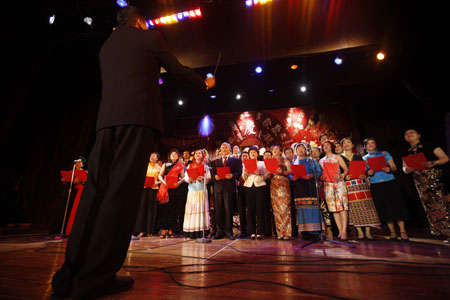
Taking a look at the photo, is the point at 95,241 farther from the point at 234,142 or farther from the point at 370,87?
the point at 370,87

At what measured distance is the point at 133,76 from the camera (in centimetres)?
113

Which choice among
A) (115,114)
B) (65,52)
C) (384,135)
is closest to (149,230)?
(115,114)

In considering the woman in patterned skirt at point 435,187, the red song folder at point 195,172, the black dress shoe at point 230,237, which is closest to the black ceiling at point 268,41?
the woman in patterned skirt at point 435,187

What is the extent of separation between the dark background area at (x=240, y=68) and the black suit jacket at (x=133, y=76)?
4055 millimetres

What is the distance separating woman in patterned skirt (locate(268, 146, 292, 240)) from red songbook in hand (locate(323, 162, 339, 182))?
0.57 metres

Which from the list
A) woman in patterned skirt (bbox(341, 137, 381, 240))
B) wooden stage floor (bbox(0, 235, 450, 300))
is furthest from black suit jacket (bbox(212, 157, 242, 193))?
wooden stage floor (bbox(0, 235, 450, 300))

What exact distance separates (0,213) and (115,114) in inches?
263

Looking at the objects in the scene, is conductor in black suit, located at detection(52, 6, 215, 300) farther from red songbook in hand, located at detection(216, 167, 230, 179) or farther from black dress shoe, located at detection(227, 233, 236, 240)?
black dress shoe, located at detection(227, 233, 236, 240)

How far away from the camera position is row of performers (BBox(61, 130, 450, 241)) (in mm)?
3107

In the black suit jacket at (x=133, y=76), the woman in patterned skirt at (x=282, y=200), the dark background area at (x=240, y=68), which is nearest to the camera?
the black suit jacket at (x=133, y=76)

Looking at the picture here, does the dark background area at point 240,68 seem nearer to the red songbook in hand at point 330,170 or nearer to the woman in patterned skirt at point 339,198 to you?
the woman in patterned skirt at point 339,198

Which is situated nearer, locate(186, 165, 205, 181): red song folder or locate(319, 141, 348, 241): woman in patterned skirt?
locate(319, 141, 348, 241): woman in patterned skirt

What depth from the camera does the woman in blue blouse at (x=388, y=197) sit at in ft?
10.4

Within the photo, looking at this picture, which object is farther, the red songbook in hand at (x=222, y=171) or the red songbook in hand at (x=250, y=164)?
the red songbook in hand at (x=222, y=171)
